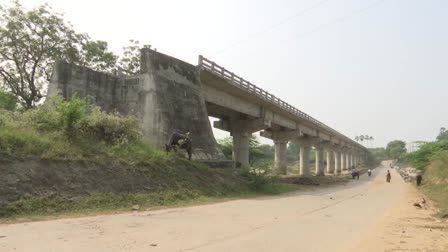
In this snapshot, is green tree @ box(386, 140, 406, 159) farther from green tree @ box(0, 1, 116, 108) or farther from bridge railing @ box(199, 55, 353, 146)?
green tree @ box(0, 1, 116, 108)

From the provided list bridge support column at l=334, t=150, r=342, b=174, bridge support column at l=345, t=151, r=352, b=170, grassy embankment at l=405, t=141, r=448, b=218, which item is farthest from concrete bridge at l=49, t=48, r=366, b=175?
bridge support column at l=345, t=151, r=352, b=170

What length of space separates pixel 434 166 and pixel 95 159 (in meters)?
28.6

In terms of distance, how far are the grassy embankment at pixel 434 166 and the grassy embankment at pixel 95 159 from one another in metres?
12.8

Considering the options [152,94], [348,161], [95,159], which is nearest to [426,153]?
[152,94]

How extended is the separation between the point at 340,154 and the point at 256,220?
273ft

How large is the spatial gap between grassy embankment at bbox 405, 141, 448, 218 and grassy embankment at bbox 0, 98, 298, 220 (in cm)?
1283

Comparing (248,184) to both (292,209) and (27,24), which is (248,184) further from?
(27,24)

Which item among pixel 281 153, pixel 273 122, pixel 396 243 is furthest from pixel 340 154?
pixel 396 243

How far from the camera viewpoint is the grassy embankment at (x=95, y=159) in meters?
11.4

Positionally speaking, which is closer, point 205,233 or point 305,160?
point 205,233

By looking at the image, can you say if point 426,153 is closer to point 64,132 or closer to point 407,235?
point 407,235

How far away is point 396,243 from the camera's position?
8695mm

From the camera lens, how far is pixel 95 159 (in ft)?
46.5

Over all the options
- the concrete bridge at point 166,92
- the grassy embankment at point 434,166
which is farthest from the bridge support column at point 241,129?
the grassy embankment at point 434,166
